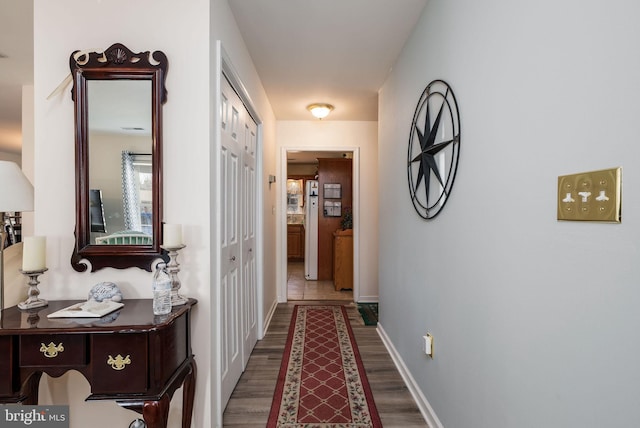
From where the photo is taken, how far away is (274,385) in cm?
230

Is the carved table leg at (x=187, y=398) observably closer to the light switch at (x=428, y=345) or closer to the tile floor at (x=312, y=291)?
the light switch at (x=428, y=345)

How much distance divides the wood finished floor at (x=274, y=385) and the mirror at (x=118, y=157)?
1.13 meters

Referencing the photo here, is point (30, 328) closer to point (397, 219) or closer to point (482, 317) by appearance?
point (482, 317)

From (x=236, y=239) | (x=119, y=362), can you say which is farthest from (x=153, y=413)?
(x=236, y=239)

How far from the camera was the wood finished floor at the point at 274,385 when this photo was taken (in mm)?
1929

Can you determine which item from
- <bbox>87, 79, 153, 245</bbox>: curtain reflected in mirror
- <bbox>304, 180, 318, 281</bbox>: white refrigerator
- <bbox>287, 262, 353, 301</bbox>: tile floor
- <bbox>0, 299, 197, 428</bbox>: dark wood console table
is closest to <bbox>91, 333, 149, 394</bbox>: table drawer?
<bbox>0, 299, 197, 428</bbox>: dark wood console table

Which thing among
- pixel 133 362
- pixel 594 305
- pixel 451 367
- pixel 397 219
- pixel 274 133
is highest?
pixel 274 133

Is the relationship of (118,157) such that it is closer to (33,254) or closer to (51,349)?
(33,254)

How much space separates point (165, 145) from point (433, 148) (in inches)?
57.2

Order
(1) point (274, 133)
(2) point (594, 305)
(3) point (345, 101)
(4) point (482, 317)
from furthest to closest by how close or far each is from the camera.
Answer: (1) point (274, 133)
(3) point (345, 101)
(4) point (482, 317)
(2) point (594, 305)

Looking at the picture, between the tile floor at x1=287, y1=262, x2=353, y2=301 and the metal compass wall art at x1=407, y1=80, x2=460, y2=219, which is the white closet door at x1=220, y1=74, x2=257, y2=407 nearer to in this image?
the metal compass wall art at x1=407, y1=80, x2=460, y2=219

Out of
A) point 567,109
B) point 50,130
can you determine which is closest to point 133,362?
point 50,130

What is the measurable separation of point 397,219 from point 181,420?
1983 mm

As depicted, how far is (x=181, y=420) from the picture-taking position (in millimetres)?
1628
